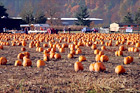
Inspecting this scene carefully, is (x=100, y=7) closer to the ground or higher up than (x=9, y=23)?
higher up

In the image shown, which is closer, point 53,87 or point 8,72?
point 53,87

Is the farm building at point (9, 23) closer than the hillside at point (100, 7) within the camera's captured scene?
Yes

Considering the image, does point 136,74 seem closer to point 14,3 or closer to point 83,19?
point 83,19

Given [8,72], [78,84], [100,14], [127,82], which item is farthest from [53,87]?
[100,14]

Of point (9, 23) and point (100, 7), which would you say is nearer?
point (9, 23)

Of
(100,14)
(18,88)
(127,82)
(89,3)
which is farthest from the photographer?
(89,3)

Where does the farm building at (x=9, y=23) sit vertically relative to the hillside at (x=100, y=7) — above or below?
below

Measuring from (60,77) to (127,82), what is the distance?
1.63m

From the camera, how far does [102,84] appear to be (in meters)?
5.46

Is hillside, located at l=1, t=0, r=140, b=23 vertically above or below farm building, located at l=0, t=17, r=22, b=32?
above

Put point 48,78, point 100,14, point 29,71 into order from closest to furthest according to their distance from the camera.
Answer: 1. point 48,78
2. point 29,71
3. point 100,14

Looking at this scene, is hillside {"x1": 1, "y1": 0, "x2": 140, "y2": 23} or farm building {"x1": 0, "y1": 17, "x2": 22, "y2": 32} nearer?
farm building {"x1": 0, "y1": 17, "x2": 22, "y2": 32}

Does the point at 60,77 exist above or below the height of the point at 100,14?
below

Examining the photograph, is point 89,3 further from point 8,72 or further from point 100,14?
point 8,72
